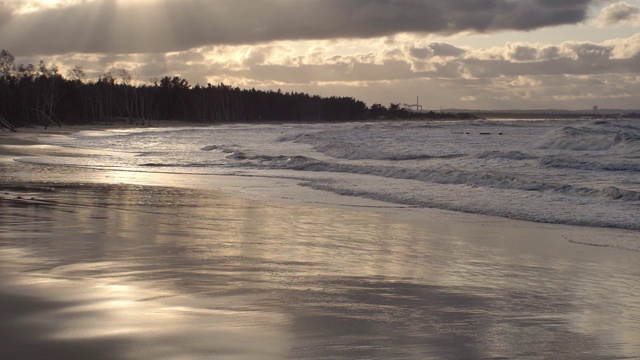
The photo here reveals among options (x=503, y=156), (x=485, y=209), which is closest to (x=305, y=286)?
(x=485, y=209)

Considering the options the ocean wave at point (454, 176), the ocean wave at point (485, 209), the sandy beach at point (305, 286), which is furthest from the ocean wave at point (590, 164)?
the sandy beach at point (305, 286)

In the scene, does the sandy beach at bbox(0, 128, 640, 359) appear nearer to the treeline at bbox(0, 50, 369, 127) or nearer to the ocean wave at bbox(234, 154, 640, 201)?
the ocean wave at bbox(234, 154, 640, 201)

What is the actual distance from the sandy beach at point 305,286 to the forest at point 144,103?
205ft

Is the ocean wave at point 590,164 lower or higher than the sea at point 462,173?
higher

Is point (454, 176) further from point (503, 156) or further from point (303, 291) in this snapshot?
point (303, 291)

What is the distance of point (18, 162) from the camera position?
1056 inches

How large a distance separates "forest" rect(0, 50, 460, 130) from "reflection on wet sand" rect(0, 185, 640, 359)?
63.2 m

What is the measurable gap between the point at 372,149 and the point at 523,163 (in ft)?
34.5

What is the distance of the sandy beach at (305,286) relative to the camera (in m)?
4.95

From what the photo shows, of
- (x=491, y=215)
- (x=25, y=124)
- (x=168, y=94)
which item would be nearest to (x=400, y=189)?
(x=491, y=215)

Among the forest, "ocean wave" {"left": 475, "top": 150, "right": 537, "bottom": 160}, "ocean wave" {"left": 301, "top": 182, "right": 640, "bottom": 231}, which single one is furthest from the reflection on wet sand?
the forest

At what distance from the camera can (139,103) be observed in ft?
421

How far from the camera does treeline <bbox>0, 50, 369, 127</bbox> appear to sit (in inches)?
3452

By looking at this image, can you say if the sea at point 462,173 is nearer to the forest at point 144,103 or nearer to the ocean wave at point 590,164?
the ocean wave at point 590,164
